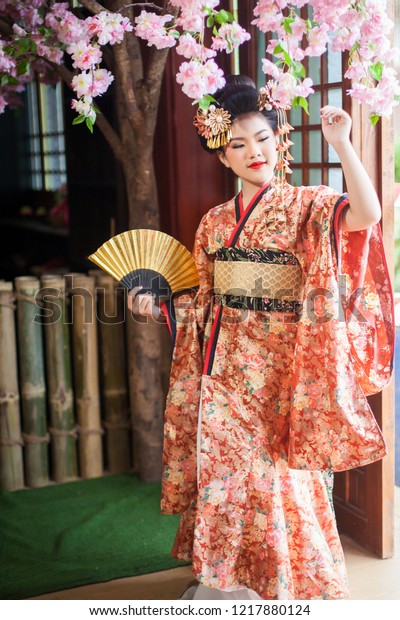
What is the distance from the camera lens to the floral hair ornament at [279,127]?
2588mm

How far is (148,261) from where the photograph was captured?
2848 mm

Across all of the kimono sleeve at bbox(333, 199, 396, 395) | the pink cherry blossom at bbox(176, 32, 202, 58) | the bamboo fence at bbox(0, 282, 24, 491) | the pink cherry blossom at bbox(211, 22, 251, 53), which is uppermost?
the pink cherry blossom at bbox(211, 22, 251, 53)

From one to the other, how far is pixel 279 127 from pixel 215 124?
207 millimetres

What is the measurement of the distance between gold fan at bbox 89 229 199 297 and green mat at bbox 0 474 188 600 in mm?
1218

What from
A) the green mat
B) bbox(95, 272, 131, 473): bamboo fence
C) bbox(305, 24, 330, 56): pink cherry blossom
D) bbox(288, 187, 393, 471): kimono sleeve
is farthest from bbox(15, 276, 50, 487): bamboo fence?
bbox(305, 24, 330, 56): pink cherry blossom

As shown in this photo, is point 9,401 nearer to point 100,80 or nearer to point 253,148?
point 100,80

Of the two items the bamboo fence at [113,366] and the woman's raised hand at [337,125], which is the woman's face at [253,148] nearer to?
the woman's raised hand at [337,125]

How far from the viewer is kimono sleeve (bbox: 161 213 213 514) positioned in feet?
9.40

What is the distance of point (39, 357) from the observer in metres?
4.21

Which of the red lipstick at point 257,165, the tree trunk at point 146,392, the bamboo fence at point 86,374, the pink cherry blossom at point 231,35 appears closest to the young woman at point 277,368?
the red lipstick at point 257,165

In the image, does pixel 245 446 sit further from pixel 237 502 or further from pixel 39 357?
pixel 39 357

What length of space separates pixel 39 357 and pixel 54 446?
1.58 ft

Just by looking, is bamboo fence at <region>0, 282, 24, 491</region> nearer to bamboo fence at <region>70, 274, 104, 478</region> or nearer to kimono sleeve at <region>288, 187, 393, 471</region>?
bamboo fence at <region>70, 274, 104, 478</region>

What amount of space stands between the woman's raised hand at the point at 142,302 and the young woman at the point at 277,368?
22 cm
